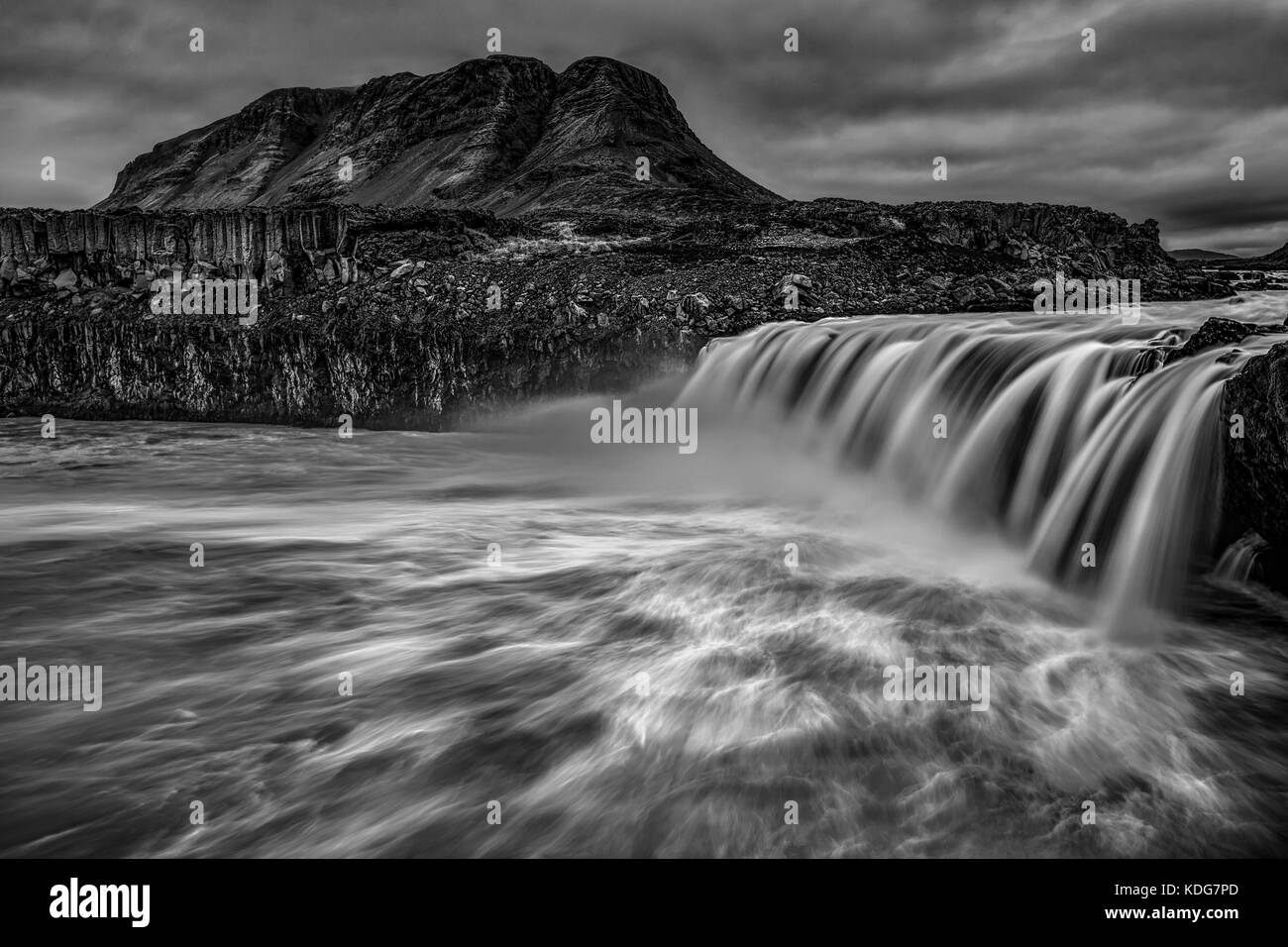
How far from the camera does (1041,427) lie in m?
8.26

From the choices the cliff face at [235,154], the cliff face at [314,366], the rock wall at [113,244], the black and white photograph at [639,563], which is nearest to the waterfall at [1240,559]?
the black and white photograph at [639,563]

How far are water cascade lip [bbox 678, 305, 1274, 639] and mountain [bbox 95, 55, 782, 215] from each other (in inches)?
708

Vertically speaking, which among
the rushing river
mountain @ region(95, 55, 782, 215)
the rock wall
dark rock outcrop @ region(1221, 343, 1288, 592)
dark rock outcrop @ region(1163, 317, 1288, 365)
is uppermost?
mountain @ region(95, 55, 782, 215)

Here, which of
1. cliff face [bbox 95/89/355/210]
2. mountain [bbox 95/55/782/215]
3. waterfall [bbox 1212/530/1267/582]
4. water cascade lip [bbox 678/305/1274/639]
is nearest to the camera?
waterfall [bbox 1212/530/1267/582]

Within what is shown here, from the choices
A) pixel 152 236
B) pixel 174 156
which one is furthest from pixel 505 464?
pixel 174 156

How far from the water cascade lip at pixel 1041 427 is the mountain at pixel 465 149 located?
18.0 m

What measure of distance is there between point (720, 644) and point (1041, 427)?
15.5 feet

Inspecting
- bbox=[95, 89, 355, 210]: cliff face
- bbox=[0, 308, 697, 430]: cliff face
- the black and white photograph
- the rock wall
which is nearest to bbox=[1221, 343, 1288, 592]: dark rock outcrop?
the black and white photograph

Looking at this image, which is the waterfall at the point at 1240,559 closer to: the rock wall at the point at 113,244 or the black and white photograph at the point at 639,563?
the black and white photograph at the point at 639,563

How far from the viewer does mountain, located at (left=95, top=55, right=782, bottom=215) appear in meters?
46.1

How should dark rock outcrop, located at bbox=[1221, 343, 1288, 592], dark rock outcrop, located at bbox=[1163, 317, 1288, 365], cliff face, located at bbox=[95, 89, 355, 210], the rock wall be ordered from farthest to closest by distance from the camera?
cliff face, located at bbox=[95, 89, 355, 210] → the rock wall → dark rock outcrop, located at bbox=[1163, 317, 1288, 365] → dark rock outcrop, located at bbox=[1221, 343, 1288, 592]

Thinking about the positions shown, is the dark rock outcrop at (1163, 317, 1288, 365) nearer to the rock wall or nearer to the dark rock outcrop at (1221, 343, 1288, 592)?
the dark rock outcrop at (1221, 343, 1288, 592)

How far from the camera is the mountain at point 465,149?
46062 mm

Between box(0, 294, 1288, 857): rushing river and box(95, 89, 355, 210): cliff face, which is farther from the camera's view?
box(95, 89, 355, 210): cliff face
